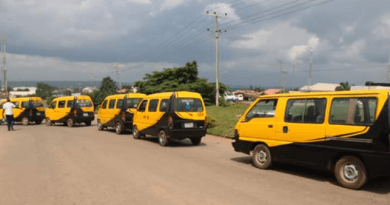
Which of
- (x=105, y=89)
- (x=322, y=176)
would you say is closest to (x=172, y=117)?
(x=322, y=176)

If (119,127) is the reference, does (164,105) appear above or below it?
above

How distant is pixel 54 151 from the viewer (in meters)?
12.0

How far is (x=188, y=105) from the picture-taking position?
13.2 meters

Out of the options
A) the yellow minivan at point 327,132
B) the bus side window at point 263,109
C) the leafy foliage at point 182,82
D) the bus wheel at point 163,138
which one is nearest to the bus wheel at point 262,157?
the yellow minivan at point 327,132

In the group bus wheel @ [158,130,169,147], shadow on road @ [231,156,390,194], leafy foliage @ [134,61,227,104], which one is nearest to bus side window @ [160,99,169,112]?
bus wheel @ [158,130,169,147]

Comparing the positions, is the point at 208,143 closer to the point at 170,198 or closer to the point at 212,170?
the point at 212,170

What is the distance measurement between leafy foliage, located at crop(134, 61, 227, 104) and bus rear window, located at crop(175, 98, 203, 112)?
1258 inches

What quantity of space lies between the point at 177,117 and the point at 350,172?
22.8 feet

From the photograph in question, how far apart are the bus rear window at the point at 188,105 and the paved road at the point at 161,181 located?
202cm

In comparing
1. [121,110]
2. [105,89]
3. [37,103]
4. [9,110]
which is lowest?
[9,110]

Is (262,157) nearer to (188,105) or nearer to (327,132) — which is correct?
(327,132)

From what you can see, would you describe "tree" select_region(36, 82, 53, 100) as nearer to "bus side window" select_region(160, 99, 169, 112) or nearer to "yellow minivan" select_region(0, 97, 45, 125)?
"yellow minivan" select_region(0, 97, 45, 125)

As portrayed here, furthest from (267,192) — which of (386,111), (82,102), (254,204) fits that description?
(82,102)

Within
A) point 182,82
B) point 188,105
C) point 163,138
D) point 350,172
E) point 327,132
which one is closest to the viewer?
point 350,172
